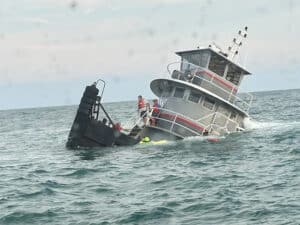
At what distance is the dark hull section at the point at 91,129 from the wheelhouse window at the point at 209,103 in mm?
4640

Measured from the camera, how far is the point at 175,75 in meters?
28.2

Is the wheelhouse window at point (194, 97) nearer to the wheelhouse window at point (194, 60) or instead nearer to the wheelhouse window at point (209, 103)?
the wheelhouse window at point (209, 103)

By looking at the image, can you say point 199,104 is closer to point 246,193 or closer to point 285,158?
point 285,158

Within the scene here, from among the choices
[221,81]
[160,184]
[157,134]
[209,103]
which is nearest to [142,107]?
[157,134]

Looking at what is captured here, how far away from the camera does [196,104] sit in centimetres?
2677

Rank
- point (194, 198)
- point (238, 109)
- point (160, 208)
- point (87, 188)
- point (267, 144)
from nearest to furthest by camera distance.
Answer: point (160, 208) < point (194, 198) < point (87, 188) < point (267, 144) < point (238, 109)

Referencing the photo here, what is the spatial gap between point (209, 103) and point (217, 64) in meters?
2.26

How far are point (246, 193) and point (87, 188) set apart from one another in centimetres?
538

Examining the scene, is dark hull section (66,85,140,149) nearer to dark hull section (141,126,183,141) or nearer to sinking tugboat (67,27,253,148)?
sinking tugboat (67,27,253,148)

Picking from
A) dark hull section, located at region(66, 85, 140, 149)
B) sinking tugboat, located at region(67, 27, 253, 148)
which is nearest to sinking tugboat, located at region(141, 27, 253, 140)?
sinking tugboat, located at region(67, 27, 253, 148)

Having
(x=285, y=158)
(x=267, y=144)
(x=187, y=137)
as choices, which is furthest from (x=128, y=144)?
(x=285, y=158)

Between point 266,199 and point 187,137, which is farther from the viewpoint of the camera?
point 187,137

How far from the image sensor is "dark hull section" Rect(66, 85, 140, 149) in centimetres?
2478

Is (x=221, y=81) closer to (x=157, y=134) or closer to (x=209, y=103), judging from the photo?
(x=209, y=103)
